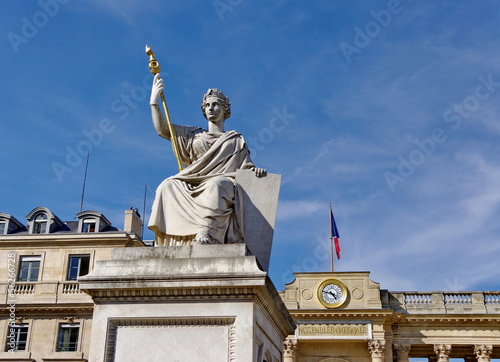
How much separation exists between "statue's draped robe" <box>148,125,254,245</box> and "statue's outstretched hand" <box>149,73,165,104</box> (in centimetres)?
46

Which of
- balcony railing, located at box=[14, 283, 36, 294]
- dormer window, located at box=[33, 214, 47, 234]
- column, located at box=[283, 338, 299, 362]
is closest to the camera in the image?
balcony railing, located at box=[14, 283, 36, 294]

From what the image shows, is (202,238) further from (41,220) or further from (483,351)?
(483,351)

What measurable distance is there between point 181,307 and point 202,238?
2.66ft

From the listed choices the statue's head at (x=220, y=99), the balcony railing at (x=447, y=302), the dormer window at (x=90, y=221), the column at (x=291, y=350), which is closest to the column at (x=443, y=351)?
the balcony railing at (x=447, y=302)

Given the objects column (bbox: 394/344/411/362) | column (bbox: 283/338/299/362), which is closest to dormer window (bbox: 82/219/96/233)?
column (bbox: 283/338/299/362)

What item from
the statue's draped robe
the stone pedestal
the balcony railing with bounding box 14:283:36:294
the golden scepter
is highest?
the balcony railing with bounding box 14:283:36:294

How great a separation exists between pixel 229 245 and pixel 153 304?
97 centimetres

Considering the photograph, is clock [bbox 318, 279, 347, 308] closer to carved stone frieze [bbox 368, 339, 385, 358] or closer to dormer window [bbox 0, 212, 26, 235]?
carved stone frieze [bbox 368, 339, 385, 358]

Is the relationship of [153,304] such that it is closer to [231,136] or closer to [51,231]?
[231,136]

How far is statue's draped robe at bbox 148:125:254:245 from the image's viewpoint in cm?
759

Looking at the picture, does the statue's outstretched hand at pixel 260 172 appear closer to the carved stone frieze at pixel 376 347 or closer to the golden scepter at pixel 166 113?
the golden scepter at pixel 166 113

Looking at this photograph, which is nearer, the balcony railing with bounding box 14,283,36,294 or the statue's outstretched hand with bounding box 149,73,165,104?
the statue's outstretched hand with bounding box 149,73,165,104

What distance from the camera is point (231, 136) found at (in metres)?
8.48

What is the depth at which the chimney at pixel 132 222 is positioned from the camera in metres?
41.7
